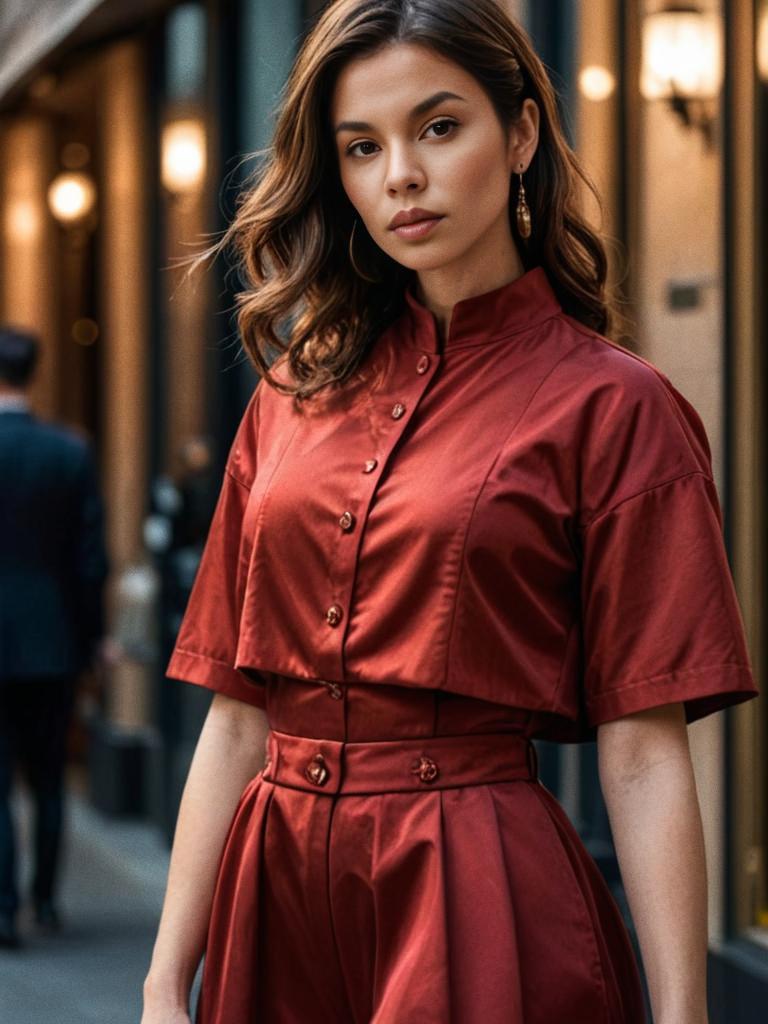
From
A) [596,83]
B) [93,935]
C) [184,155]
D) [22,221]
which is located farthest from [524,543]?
[22,221]

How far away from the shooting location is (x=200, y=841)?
92.2 inches

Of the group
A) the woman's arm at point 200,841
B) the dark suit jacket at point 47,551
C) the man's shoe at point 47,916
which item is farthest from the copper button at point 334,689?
the man's shoe at point 47,916

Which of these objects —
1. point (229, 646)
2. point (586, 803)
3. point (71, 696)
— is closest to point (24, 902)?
point (71, 696)

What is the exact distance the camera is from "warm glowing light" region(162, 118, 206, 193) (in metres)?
8.56

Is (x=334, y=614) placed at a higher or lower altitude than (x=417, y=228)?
lower

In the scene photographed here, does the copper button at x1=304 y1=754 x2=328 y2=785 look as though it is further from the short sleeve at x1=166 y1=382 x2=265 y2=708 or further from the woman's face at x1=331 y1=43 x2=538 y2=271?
the woman's face at x1=331 y1=43 x2=538 y2=271

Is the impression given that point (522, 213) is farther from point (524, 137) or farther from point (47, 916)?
point (47, 916)

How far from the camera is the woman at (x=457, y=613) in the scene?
6.82 feet

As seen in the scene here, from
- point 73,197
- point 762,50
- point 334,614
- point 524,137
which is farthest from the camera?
point 73,197

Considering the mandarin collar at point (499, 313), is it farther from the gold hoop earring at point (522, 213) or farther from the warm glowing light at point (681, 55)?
the warm glowing light at point (681, 55)

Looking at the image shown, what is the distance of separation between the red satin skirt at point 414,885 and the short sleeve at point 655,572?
0.15 m

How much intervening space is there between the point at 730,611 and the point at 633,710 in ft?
0.49

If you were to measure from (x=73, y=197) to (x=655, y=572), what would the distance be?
10.1m

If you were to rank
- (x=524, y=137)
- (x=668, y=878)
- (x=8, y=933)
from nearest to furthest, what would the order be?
(x=668, y=878) < (x=524, y=137) < (x=8, y=933)
